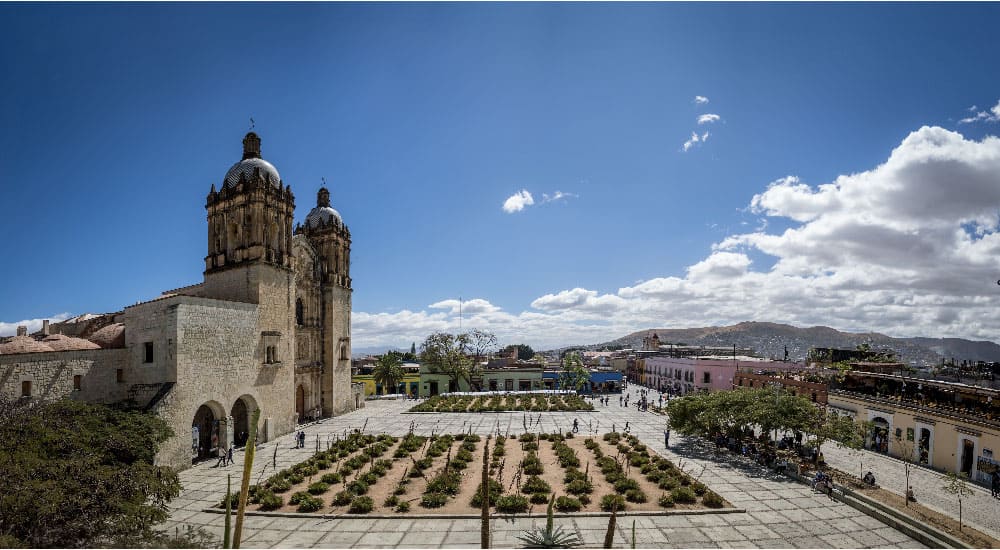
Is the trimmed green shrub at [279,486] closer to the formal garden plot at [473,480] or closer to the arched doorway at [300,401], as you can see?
the formal garden plot at [473,480]

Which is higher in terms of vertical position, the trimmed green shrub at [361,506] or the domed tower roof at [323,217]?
the domed tower roof at [323,217]

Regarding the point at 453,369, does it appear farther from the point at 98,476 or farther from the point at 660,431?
the point at 98,476

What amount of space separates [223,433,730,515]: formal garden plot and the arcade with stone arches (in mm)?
5908

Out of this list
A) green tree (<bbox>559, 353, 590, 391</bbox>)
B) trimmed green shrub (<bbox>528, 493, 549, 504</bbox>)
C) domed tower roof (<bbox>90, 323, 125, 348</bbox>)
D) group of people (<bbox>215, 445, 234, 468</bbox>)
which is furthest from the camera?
green tree (<bbox>559, 353, 590, 391</bbox>)

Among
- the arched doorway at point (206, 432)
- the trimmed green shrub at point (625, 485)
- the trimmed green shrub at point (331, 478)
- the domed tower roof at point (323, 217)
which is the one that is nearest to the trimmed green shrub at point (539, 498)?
the trimmed green shrub at point (625, 485)

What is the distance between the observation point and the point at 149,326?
2616 cm

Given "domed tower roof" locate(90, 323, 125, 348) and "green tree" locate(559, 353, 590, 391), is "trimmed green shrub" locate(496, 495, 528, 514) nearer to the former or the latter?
"domed tower roof" locate(90, 323, 125, 348)

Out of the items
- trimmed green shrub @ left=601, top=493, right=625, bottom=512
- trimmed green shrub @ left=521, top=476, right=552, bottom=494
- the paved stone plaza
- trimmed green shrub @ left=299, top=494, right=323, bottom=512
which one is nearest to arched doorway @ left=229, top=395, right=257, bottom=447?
the paved stone plaza

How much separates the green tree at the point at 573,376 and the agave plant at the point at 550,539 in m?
46.5

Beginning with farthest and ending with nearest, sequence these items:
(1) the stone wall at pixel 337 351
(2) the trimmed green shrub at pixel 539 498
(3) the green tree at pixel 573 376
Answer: (3) the green tree at pixel 573 376, (1) the stone wall at pixel 337 351, (2) the trimmed green shrub at pixel 539 498

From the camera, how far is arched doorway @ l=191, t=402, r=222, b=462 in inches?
1056

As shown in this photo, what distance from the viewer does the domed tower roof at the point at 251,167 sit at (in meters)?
34.3

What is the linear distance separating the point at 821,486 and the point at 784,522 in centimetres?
555

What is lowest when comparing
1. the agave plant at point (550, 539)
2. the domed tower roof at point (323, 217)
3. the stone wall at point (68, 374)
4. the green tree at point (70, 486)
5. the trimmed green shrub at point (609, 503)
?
the trimmed green shrub at point (609, 503)
